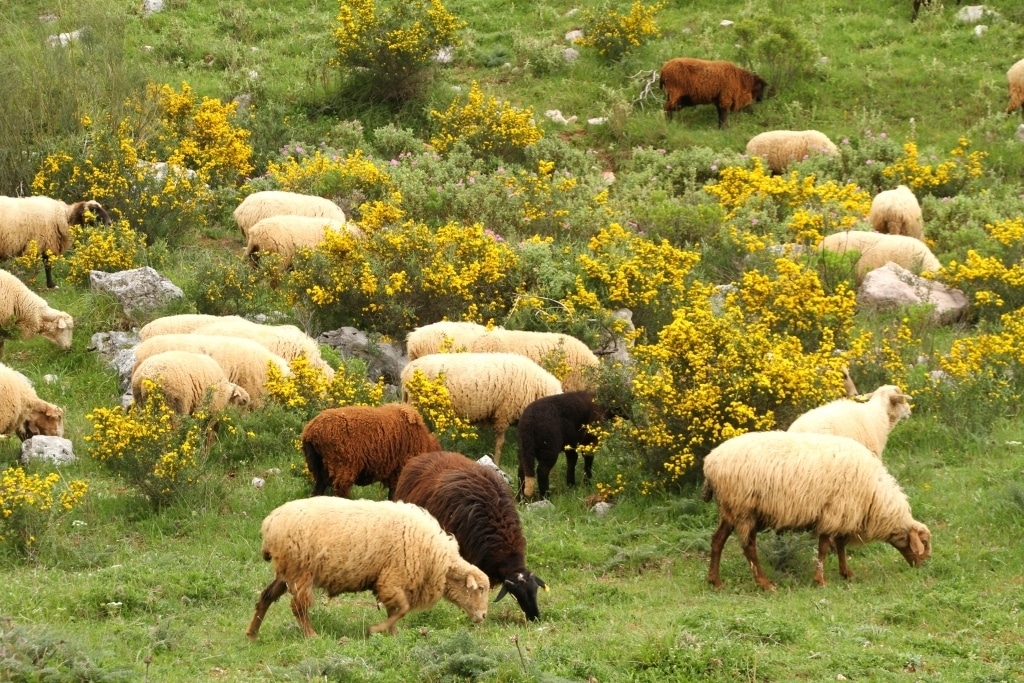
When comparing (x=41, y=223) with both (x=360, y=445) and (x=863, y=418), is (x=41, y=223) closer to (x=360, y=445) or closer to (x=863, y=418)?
(x=360, y=445)

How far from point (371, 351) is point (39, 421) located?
3.86 meters

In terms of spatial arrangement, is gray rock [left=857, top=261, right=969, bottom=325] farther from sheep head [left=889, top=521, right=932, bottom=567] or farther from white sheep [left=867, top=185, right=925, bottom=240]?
sheep head [left=889, top=521, right=932, bottom=567]

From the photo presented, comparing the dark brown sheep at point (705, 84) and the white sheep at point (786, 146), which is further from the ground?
the dark brown sheep at point (705, 84)

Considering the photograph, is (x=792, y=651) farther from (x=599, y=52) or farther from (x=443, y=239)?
(x=599, y=52)

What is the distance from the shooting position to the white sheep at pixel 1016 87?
22.9 metres

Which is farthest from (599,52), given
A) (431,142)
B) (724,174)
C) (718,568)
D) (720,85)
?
(718,568)

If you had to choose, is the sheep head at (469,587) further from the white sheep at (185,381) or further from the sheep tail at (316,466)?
the white sheep at (185,381)

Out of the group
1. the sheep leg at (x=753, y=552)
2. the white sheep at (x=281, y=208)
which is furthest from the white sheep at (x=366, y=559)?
the white sheep at (x=281, y=208)

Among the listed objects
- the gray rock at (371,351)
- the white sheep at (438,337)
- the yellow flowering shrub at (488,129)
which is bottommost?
the gray rock at (371,351)

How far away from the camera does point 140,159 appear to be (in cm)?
2006

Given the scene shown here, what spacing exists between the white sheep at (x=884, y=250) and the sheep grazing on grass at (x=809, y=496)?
783cm

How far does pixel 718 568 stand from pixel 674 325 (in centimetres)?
291

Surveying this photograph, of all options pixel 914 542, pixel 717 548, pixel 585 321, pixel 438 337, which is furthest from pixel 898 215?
pixel 717 548

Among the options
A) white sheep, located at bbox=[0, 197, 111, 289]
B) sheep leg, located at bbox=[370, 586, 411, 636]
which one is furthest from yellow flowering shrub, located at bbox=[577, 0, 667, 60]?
sheep leg, located at bbox=[370, 586, 411, 636]
